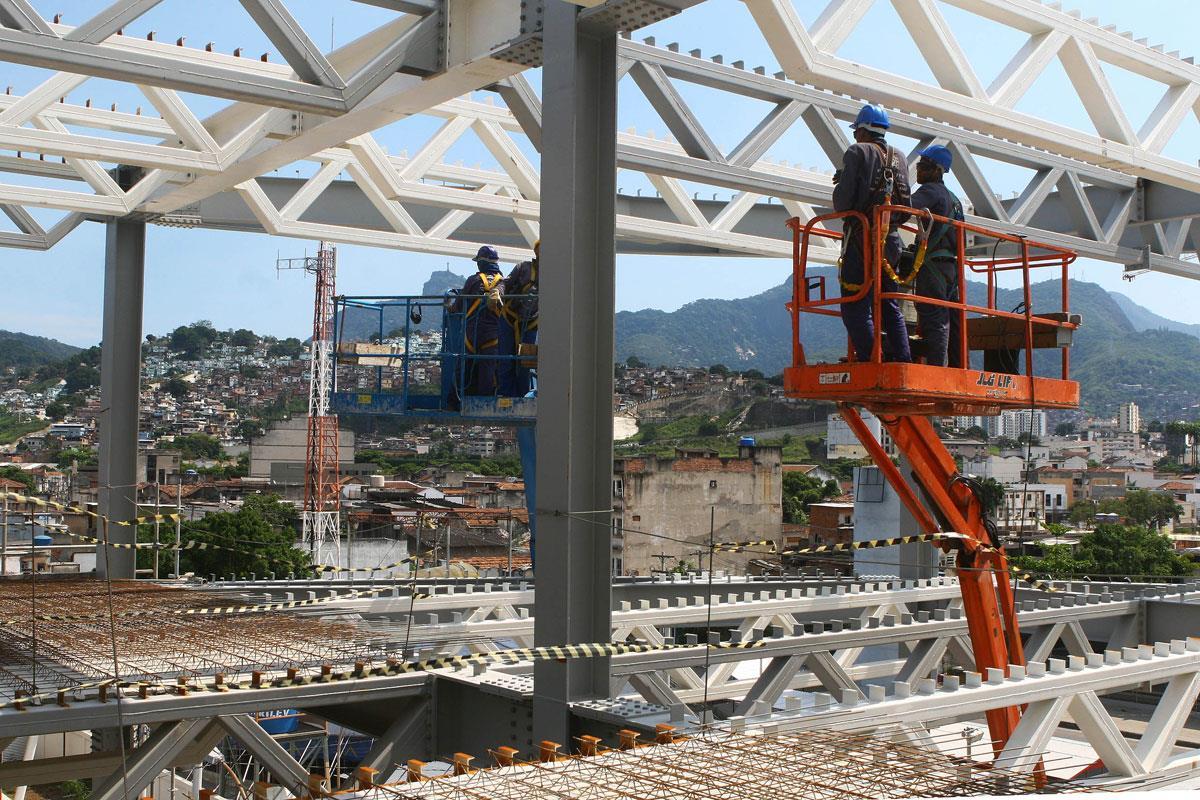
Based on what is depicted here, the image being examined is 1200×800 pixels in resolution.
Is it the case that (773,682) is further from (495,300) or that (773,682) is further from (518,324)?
(495,300)

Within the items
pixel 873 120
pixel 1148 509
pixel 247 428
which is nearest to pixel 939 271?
pixel 873 120

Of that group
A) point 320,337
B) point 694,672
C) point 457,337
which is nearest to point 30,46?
point 457,337

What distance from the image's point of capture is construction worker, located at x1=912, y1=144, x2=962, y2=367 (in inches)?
336

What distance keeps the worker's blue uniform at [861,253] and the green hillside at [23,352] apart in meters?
174

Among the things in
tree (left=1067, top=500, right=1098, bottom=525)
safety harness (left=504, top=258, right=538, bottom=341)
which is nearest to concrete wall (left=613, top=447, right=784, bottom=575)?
tree (left=1067, top=500, right=1098, bottom=525)

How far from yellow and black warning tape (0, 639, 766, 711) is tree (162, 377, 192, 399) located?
146851mm

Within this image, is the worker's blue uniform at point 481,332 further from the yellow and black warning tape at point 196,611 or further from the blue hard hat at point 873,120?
the blue hard hat at point 873,120

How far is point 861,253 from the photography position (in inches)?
324

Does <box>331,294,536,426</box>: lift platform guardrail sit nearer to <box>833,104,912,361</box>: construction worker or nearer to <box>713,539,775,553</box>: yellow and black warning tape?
<box>713,539,775,553</box>: yellow and black warning tape

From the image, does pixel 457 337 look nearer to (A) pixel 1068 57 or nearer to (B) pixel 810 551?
(B) pixel 810 551

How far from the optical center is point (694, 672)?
11289 millimetres

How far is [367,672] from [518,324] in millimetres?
5007

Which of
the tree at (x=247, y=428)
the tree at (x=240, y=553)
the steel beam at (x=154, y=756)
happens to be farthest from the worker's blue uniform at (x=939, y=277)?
the tree at (x=247, y=428)

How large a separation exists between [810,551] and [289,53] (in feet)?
17.0
